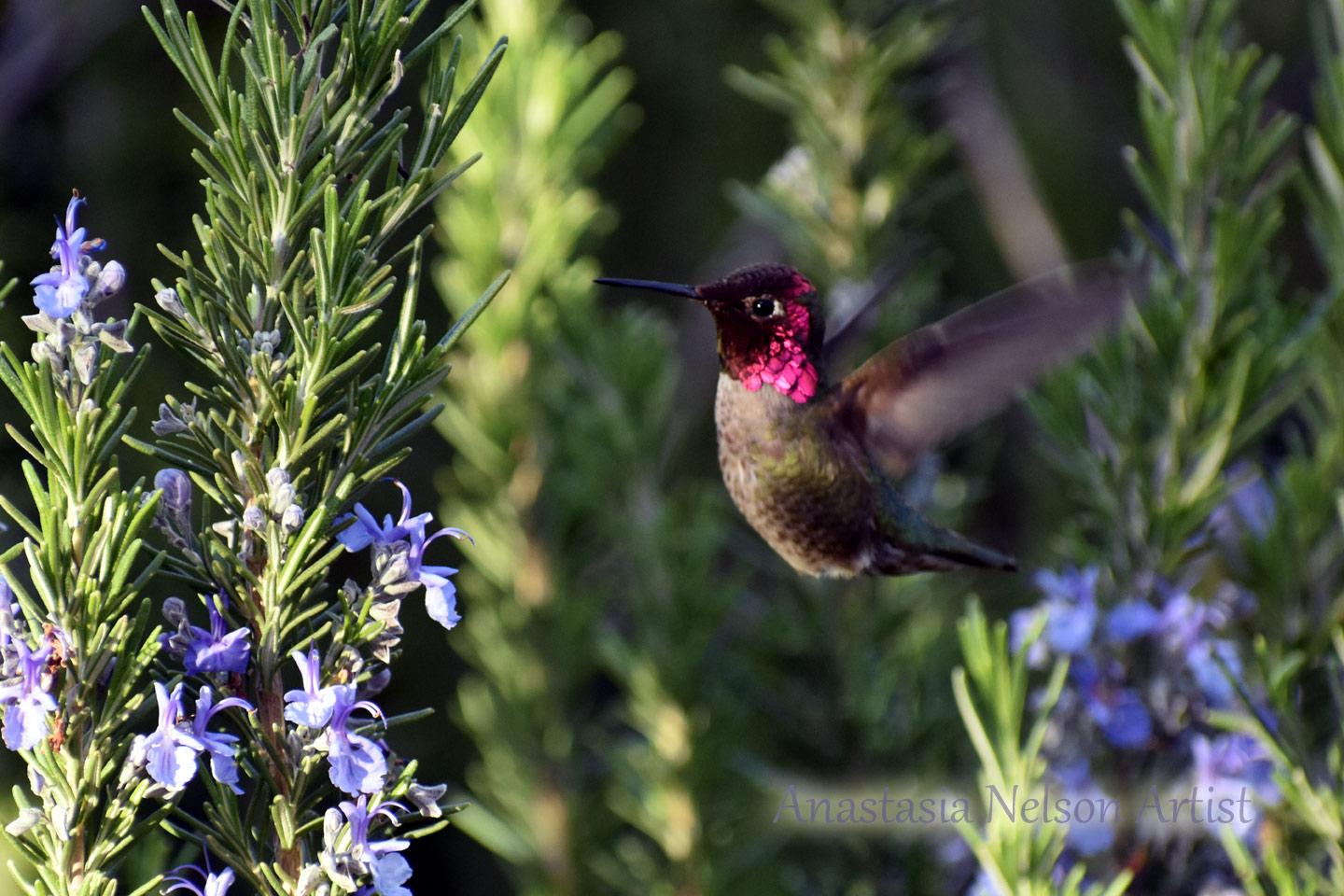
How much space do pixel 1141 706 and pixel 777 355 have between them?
2.20 ft

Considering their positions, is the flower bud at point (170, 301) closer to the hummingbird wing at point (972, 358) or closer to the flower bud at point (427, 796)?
the flower bud at point (427, 796)

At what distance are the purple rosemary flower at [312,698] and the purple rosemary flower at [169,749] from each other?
0.20ft

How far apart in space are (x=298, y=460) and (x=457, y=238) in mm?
1273

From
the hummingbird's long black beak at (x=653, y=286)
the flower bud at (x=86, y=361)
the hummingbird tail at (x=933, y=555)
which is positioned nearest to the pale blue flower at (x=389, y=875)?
the flower bud at (x=86, y=361)

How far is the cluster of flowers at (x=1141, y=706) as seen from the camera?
1.67m

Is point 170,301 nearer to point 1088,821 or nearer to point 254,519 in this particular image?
point 254,519

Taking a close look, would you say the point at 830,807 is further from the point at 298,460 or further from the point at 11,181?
the point at 11,181

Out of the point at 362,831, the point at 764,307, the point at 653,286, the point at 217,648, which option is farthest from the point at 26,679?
the point at 764,307

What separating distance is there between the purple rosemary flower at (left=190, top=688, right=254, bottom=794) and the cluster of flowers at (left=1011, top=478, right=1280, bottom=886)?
1.02 meters

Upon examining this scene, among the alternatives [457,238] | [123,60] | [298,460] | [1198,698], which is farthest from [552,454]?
[123,60]

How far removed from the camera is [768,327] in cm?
195

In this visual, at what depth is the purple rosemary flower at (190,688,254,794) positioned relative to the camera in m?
0.91

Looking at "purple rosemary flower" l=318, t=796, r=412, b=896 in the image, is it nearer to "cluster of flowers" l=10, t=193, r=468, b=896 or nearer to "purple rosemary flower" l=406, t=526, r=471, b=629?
"cluster of flowers" l=10, t=193, r=468, b=896

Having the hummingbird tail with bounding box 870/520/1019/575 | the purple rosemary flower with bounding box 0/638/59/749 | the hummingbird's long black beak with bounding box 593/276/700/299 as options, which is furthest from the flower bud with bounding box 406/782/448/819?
the hummingbird tail with bounding box 870/520/1019/575
